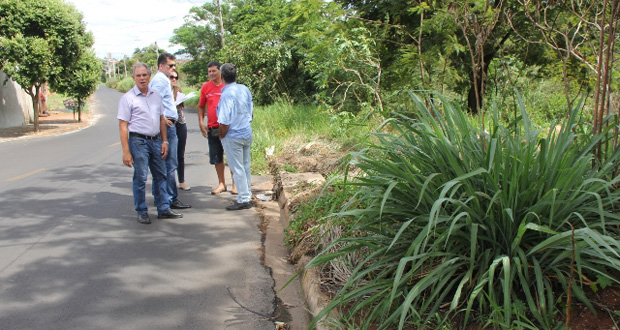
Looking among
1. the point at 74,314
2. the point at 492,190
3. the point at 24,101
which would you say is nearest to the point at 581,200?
the point at 492,190

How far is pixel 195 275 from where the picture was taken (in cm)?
443

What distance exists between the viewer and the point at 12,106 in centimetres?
2373

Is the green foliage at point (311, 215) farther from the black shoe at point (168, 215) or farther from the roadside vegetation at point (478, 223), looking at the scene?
the black shoe at point (168, 215)

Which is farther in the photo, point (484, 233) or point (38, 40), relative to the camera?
point (38, 40)

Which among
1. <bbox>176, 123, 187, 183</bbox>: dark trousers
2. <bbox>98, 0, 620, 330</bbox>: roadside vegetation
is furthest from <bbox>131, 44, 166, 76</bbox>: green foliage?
<bbox>98, 0, 620, 330</bbox>: roadside vegetation

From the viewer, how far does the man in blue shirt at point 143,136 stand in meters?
5.74

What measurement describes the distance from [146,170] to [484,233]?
13.8 ft

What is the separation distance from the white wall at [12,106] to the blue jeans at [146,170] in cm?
2002

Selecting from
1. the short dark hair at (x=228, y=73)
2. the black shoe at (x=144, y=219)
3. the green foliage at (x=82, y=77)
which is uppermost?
the green foliage at (x=82, y=77)

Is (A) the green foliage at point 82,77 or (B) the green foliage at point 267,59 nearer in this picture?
(B) the green foliage at point 267,59

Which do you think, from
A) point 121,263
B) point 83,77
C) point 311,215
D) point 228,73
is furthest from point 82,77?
point 311,215

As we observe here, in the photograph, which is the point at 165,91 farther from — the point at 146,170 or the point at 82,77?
the point at 82,77

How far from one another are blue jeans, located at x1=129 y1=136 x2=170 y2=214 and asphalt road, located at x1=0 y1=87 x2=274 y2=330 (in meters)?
0.25

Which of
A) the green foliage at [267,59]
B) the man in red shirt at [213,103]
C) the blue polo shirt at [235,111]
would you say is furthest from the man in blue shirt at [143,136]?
the green foliage at [267,59]
